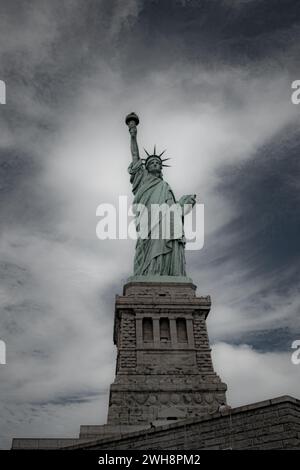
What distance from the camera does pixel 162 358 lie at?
83.3 feet

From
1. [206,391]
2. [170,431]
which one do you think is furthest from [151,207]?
[170,431]

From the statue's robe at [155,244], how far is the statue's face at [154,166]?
0.35 meters

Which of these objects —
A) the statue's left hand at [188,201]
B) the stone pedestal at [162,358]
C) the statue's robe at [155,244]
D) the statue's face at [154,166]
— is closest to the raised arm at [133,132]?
the statue's robe at [155,244]

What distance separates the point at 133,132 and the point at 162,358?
18801 millimetres

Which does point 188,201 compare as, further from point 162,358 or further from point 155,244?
point 162,358

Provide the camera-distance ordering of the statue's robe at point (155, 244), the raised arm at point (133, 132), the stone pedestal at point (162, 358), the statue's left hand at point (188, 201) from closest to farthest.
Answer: the stone pedestal at point (162, 358) < the statue's robe at point (155, 244) < the statue's left hand at point (188, 201) < the raised arm at point (133, 132)

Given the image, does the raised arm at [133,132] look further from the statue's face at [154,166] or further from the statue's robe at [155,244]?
the statue's face at [154,166]

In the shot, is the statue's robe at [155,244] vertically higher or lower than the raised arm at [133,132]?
lower

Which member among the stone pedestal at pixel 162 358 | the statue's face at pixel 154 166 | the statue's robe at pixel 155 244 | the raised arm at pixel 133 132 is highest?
the raised arm at pixel 133 132

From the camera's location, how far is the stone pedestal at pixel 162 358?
904 inches
